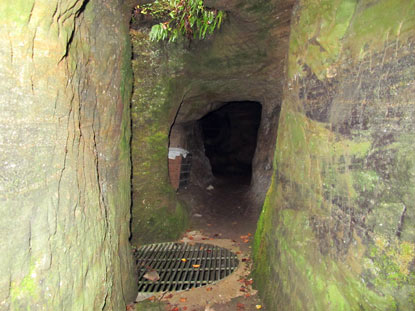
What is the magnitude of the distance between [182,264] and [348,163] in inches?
122

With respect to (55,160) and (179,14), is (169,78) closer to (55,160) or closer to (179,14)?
(179,14)

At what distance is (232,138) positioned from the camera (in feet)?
48.8

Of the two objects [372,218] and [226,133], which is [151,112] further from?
[226,133]

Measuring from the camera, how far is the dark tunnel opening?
13.9 m

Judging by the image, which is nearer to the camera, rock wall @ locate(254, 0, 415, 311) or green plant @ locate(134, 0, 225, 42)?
rock wall @ locate(254, 0, 415, 311)

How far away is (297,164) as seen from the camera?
8.84ft

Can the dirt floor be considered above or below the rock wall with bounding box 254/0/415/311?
below

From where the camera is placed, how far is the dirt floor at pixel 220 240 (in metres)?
3.16

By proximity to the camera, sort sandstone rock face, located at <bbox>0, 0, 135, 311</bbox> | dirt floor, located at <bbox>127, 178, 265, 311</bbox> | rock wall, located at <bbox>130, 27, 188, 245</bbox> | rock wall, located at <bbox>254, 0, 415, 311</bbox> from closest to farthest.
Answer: sandstone rock face, located at <bbox>0, 0, 135, 311</bbox>, rock wall, located at <bbox>254, 0, 415, 311</bbox>, dirt floor, located at <bbox>127, 178, 265, 311</bbox>, rock wall, located at <bbox>130, 27, 188, 245</bbox>

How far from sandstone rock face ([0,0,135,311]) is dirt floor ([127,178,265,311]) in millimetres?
798

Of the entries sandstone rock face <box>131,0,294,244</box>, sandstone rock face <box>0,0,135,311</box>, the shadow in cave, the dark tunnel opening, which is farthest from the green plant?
the dark tunnel opening

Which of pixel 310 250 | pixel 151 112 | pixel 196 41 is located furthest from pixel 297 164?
pixel 196 41

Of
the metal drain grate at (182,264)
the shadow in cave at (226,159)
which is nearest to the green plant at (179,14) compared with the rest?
the metal drain grate at (182,264)

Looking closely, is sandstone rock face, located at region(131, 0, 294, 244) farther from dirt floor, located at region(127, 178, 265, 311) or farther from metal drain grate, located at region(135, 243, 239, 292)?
dirt floor, located at region(127, 178, 265, 311)
